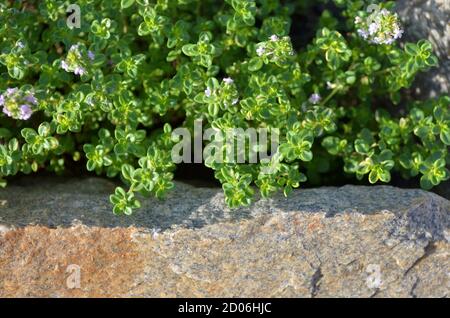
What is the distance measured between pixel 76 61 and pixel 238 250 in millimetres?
956

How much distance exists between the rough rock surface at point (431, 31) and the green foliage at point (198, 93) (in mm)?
156

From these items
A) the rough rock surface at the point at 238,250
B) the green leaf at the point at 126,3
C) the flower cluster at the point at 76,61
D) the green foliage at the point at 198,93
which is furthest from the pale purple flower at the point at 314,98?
the flower cluster at the point at 76,61

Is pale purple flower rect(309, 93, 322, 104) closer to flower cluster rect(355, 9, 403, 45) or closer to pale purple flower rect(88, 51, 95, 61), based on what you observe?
flower cluster rect(355, 9, 403, 45)

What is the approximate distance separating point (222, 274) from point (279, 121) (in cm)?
71

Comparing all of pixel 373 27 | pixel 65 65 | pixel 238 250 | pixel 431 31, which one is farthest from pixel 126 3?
pixel 431 31

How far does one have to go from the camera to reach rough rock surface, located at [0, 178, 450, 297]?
2.78m

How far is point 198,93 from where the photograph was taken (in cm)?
318

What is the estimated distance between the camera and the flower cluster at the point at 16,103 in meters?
3.02

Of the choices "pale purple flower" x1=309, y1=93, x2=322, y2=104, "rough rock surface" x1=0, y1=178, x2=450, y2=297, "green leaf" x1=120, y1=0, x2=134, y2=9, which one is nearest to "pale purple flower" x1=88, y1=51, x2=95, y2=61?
"green leaf" x1=120, y1=0, x2=134, y2=9

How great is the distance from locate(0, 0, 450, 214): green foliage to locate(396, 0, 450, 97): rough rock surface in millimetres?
156

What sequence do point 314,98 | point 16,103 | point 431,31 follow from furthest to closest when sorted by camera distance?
point 431,31, point 314,98, point 16,103

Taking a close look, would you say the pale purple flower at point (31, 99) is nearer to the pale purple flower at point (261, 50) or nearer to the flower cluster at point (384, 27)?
the pale purple flower at point (261, 50)

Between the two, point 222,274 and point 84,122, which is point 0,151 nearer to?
point 84,122

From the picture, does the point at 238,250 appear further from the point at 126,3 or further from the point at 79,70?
the point at 126,3
